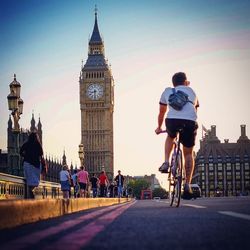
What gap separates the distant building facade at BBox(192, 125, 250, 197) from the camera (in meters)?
137

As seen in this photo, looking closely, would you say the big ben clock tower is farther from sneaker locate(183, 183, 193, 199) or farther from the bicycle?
sneaker locate(183, 183, 193, 199)

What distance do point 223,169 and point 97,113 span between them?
37.8 metres

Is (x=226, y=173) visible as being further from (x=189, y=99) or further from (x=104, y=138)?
(x=189, y=99)

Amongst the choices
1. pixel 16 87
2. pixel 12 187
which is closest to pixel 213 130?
pixel 16 87

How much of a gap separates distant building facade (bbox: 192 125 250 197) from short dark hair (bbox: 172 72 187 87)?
130 meters

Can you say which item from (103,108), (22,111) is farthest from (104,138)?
(22,111)

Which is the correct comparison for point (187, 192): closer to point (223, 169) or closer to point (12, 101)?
point (12, 101)

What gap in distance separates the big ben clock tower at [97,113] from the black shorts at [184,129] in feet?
351

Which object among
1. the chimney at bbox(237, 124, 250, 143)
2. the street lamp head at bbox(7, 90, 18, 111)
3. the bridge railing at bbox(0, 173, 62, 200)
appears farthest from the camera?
the chimney at bbox(237, 124, 250, 143)

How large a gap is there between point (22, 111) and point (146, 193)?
66828 millimetres

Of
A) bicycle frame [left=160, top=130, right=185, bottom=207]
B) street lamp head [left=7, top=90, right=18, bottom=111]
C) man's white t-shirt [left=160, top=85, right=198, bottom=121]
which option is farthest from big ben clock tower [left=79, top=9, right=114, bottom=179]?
man's white t-shirt [left=160, top=85, right=198, bottom=121]

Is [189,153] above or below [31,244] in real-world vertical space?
above

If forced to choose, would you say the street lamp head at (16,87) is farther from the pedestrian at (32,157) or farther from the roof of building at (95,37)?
the roof of building at (95,37)

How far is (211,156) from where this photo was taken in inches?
5502
